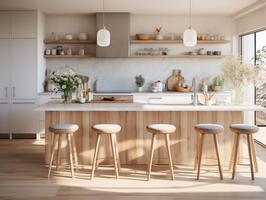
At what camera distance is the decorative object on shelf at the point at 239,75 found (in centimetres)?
578

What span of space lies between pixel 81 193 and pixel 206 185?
4.88 feet

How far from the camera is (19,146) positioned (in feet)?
24.1

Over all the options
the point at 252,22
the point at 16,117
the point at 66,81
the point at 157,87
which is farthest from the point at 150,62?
the point at 66,81

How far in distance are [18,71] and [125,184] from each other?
4.14 metres

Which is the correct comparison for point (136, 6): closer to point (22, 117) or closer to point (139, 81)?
point (139, 81)

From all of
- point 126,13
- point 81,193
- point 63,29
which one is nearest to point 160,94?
point 126,13

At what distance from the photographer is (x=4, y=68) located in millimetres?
8086

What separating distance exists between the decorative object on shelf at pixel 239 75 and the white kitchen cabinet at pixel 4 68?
4377 millimetres

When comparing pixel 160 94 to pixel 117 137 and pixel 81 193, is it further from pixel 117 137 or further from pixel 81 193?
pixel 81 193

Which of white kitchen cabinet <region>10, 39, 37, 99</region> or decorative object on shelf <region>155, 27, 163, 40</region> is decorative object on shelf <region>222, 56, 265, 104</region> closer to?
decorative object on shelf <region>155, 27, 163, 40</region>

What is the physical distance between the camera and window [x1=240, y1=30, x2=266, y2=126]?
8203mm

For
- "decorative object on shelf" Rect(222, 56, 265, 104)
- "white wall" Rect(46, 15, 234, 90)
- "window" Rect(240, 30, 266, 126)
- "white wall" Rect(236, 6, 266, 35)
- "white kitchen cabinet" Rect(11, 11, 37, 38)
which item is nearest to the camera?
"decorative object on shelf" Rect(222, 56, 265, 104)

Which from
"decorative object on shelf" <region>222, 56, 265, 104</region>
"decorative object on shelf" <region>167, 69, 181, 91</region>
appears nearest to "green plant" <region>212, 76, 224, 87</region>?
"decorative object on shelf" <region>167, 69, 181, 91</region>

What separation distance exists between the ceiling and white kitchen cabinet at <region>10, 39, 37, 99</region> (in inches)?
28.2
